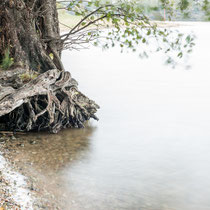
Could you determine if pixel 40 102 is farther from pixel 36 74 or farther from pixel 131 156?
pixel 131 156

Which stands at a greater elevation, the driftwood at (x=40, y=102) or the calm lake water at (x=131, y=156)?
the driftwood at (x=40, y=102)

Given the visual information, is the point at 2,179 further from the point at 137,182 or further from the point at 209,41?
the point at 209,41

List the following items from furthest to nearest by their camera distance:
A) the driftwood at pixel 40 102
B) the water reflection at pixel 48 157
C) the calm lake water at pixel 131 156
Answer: the driftwood at pixel 40 102 → the calm lake water at pixel 131 156 → the water reflection at pixel 48 157

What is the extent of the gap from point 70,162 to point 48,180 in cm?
103

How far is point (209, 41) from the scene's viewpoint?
34.3 meters

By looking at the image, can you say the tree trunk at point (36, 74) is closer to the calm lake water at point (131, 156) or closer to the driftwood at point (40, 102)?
the driftwood at point (40, 102)

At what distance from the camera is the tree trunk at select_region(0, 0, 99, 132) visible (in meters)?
7.30

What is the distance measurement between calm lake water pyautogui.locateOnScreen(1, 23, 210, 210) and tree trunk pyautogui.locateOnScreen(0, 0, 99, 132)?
0.48 m

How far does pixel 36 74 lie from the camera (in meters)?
8.31

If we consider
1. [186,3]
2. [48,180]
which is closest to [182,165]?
[48,180]

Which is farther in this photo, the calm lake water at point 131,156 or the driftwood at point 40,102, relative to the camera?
the driftwood at point 40,102

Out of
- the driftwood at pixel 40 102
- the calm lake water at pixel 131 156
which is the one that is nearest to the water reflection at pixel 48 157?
the calm lake water at pixel 131 156

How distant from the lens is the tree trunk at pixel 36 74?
730 centimetres

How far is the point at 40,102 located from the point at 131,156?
93.4 inches
